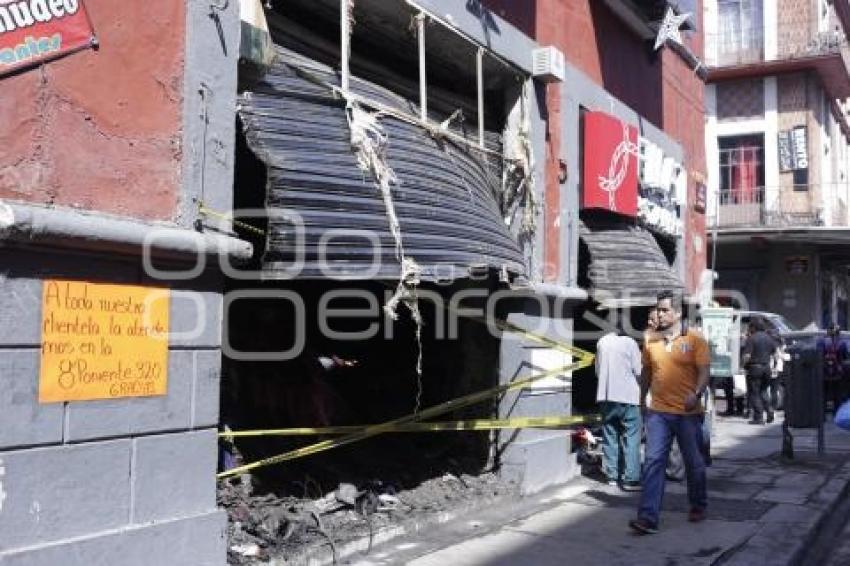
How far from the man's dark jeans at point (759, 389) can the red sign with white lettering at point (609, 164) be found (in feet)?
18.3

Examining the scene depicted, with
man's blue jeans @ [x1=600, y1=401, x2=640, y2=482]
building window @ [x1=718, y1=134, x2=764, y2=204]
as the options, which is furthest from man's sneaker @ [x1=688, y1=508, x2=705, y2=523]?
building window @ [x1=718, y1=134, x2=764, y2=204]

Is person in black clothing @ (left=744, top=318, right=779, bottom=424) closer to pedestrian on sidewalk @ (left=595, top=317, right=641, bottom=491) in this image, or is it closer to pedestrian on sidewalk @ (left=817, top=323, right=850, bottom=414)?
pedestrian on sidewalk @ (left=817, top=323, right=850, bottom=414)

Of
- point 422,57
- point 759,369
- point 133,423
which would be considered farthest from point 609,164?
point 133,423

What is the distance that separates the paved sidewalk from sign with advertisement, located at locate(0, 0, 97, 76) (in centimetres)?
375

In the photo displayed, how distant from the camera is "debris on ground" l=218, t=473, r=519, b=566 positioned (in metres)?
5.88

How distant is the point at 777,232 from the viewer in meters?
28.1

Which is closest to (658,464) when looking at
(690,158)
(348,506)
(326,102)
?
(348,506)

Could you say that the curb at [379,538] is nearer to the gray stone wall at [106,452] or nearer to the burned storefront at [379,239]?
the burned storefront at [379,239]

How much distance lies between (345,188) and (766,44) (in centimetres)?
2775

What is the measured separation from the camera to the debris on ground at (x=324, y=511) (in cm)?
588

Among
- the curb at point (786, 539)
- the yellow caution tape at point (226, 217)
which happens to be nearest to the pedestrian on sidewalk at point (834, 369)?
the curb at point (786, 539)

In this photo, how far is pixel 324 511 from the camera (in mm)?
6695

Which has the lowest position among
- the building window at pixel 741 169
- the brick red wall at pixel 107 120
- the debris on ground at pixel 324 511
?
the debris on ground at pixel 324 511

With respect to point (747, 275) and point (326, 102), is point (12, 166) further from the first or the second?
point (747, 275)
